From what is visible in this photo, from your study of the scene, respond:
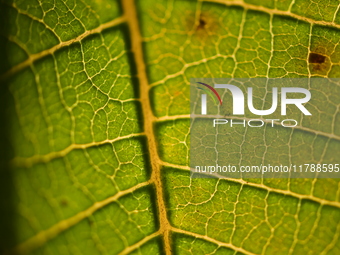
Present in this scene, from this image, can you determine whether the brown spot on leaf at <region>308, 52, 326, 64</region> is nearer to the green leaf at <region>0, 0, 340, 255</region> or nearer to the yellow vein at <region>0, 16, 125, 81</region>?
the green leaf at <region>0, 0, 340, 255</region>

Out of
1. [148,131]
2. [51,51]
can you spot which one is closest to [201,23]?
[148,131]

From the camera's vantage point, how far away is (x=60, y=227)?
1.08m

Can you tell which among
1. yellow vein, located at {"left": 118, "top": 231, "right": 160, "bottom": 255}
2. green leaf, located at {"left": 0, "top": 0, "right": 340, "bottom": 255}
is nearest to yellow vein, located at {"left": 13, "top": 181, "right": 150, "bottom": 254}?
green leaf, located at {"left": 0, "top": 0, "right": 340, "bottom": 255}

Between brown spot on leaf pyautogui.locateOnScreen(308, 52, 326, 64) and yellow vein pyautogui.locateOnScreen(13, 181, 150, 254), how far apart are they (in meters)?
0.78

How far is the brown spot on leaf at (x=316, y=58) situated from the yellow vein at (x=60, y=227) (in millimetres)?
778

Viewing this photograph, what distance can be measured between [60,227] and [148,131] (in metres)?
0.46

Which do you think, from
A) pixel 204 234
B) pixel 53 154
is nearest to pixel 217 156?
pixel 204 234

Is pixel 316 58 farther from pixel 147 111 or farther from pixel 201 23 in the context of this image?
pixel 147 111

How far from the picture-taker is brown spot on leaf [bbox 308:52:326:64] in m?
1.17

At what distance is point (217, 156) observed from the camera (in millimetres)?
1178

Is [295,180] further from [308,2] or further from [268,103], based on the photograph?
[308,2]

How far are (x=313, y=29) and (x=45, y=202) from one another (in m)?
1.17

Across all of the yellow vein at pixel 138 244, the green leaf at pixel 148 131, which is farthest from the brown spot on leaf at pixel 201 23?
the yellow vein at pixel 138 244

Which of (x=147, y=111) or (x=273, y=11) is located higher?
(x=273, y=11)
